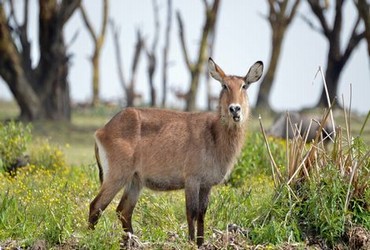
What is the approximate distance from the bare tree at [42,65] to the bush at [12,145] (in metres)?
7.74

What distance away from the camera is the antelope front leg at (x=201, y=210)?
9.74 m

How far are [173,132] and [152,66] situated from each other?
22.9 metres

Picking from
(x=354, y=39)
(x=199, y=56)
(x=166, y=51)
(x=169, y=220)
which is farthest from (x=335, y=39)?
(x=169, y=220)

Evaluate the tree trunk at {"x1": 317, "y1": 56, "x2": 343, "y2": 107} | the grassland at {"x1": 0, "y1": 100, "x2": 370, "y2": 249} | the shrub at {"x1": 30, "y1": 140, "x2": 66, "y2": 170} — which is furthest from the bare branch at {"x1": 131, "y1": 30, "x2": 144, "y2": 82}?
the grassland at {"x1": 0, "y1": 100, "x2": 370, "y2": 249}

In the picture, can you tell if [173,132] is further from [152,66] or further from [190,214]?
[152,66]

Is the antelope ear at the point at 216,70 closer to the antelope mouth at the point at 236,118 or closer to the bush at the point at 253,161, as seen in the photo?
the antelope mouth at the point at 236,118

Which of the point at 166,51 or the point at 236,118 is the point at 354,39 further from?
the point at 236,118

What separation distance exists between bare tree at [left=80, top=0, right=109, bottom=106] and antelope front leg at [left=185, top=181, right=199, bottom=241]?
77.9 ft

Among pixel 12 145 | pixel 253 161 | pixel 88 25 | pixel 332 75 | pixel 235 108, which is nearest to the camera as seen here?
pixel 235 108

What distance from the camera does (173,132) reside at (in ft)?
33.1

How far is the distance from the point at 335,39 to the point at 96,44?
9.15 metres


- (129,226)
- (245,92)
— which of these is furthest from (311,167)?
(129,226)

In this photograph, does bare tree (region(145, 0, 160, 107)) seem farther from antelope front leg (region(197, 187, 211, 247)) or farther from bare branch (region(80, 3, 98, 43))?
antelope front leg (region(197, 187, 211, 247))

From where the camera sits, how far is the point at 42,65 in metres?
23.9
